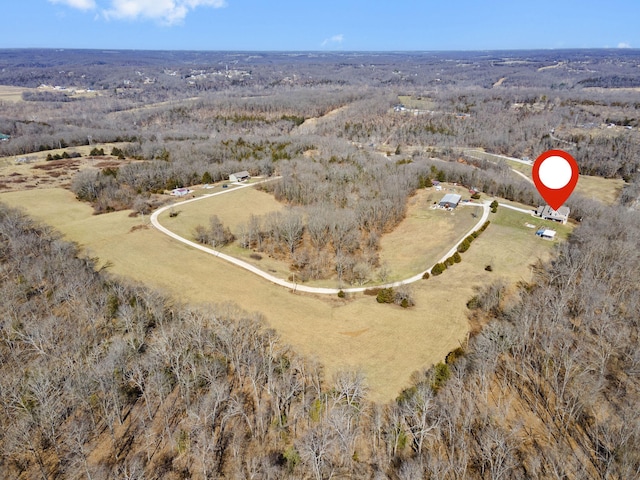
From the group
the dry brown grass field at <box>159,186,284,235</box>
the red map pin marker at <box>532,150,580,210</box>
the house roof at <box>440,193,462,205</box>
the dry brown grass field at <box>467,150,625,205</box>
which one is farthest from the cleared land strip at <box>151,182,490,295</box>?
the dry brown grass field at <box>467,150,625,205</box>

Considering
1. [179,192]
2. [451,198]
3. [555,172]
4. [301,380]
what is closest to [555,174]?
[555,172]

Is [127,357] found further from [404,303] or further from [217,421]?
[404,303]

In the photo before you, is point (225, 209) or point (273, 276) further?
point (225, 209)

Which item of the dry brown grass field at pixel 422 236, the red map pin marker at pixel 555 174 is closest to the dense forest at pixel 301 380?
the dry brown grass field at pixel 422 236

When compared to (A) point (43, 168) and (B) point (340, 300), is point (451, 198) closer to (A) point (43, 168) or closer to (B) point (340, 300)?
(B) point (340, 300)

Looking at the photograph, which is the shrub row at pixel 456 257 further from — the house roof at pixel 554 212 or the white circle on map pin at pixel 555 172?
the white circle on map pin at pixel 555 172

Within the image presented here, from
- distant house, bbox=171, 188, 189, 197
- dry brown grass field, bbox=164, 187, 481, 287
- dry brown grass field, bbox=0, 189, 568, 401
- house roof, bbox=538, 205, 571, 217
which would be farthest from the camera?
distant house, bbox=171, 188, 189, 197

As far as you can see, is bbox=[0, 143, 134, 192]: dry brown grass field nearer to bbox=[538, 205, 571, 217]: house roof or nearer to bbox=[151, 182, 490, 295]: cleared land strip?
bbox=[151, 182, 490, 295]: cleared land strip
